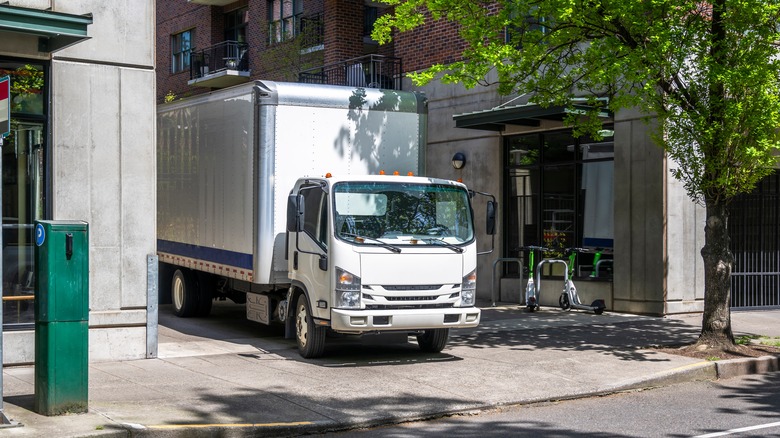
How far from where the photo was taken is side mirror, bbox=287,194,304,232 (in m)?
11.9

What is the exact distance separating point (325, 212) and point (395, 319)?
1.60m

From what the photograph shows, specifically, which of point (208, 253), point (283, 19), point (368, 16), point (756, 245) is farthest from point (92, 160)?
point (283, 19)

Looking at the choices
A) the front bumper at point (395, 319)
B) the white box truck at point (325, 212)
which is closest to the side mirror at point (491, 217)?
the white box truck at point (325, 212)

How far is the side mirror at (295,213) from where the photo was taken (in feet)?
38.9

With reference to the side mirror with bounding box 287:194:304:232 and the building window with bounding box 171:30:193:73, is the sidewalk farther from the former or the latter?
the building window with bounding box 171:30:193:73

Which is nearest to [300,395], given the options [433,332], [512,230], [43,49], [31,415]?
[31,415]

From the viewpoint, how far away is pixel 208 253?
14.9 m

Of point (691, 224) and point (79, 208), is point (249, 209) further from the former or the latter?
point (691, 224)

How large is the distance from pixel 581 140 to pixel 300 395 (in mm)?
10666

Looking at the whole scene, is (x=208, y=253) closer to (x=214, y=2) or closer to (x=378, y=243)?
(x=378, y=243)

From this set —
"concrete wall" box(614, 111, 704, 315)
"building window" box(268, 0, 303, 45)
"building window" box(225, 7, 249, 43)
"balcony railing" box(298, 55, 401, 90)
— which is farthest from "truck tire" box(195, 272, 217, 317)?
"building window" box(225, 7, 249, 43)

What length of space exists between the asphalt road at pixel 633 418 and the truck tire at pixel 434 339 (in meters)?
2.93

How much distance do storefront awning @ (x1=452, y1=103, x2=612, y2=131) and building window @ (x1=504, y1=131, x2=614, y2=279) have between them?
2.11 ft

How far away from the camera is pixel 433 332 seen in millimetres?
12750
